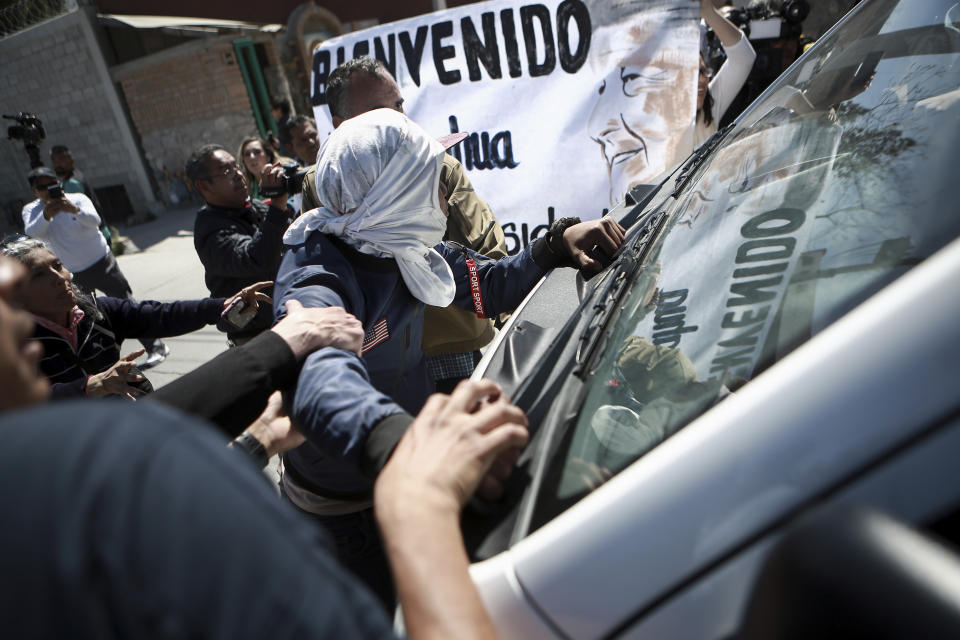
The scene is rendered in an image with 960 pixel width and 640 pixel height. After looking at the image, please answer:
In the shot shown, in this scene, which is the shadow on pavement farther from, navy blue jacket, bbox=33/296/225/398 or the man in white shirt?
navy blue jacket, bbox=33/296/225/398

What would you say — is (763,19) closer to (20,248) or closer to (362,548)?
(362,548)

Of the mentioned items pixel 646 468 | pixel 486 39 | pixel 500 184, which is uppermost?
pixel 486 39

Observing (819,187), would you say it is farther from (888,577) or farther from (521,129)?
(521,129)

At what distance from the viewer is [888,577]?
1.55 ft

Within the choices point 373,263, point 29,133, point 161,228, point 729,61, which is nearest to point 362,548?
point 373,263

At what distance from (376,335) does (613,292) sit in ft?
2.21

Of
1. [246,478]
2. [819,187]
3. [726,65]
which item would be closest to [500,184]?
[726,65]

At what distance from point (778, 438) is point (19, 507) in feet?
2.45

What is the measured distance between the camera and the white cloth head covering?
5.11ft

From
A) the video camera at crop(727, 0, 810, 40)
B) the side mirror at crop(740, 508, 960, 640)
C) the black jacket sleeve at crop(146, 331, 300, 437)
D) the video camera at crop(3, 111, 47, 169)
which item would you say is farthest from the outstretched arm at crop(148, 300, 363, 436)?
the video camera at crop(3, 111, 47, 169)

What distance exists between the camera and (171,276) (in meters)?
7.38

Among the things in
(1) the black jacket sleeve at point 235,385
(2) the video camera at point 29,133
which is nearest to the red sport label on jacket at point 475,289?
(1) the black jacket sleeve at point 235,385

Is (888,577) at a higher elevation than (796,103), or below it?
below

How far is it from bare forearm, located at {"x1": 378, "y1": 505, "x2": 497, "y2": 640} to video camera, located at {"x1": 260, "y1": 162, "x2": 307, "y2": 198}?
2.56m
